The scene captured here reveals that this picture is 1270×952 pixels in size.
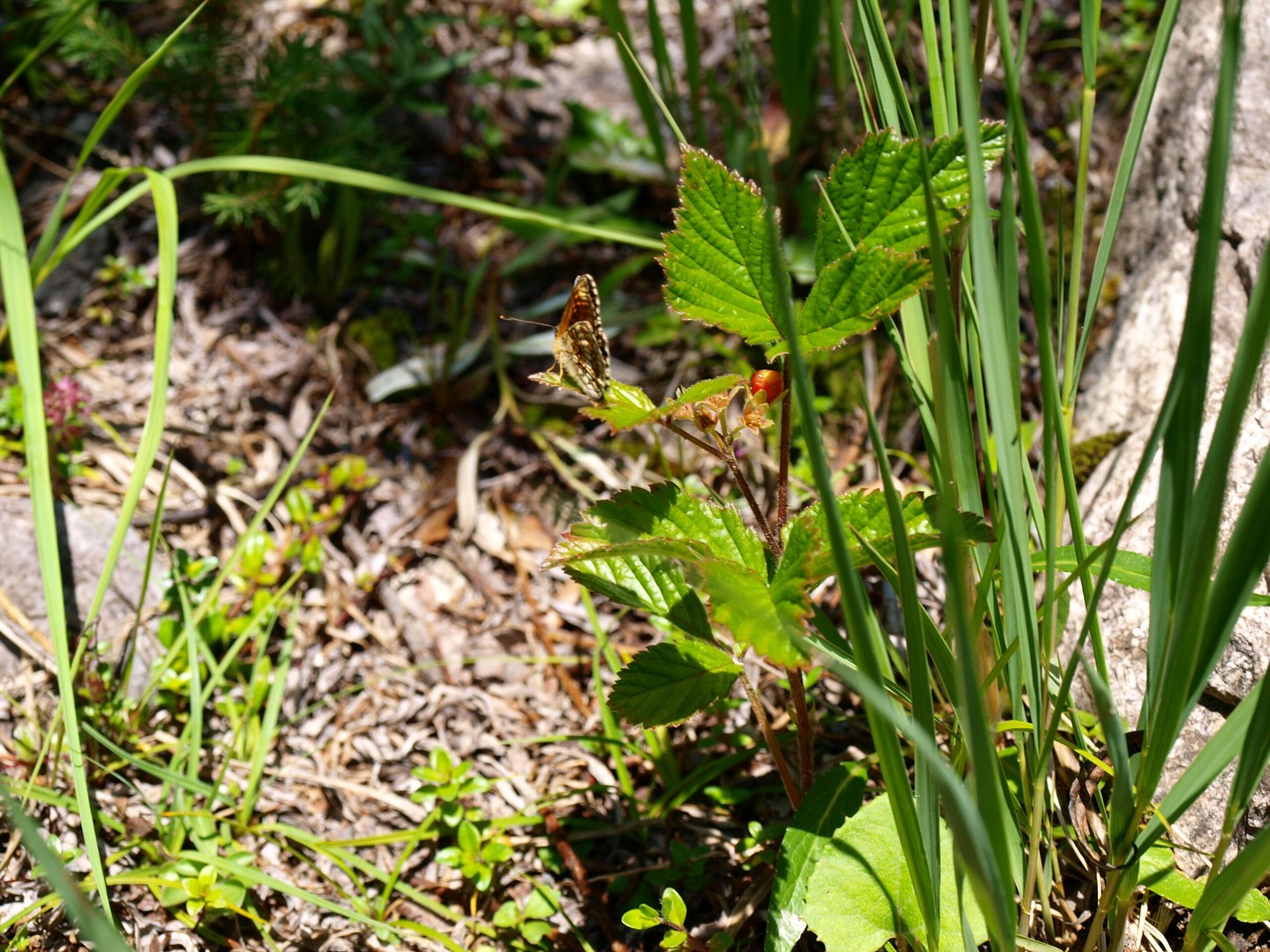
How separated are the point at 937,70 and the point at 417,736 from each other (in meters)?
1.43

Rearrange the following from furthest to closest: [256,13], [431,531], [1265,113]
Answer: [256,13] → [431,531] → [1265,113]

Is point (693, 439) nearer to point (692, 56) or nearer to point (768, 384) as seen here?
point (768, 384)

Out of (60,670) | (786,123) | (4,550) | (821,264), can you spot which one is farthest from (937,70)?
(4,550)

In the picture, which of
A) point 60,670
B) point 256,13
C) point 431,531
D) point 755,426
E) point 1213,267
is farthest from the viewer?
point 256,13

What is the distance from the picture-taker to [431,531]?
2098 millimetres

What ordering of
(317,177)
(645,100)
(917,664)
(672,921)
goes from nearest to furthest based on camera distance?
1. (917,664)
2. (672,921)
3. (317,177)
4. (645,100)

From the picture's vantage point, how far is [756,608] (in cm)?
92

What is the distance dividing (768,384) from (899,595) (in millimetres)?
302

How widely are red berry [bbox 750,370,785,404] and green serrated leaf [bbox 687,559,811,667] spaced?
21 cm

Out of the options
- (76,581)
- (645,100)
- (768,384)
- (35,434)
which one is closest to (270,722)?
(76,581)

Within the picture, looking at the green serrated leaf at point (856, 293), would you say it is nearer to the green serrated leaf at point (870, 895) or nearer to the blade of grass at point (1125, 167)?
the blade of grass at point (1125, 167)

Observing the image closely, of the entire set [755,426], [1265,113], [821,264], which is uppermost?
[1265,113]

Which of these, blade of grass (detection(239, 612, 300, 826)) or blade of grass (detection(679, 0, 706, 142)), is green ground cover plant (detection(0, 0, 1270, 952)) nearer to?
blade of grass (detection(239, 612, 300, 826))

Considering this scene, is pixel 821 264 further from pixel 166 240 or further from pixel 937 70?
pixel 166 240
